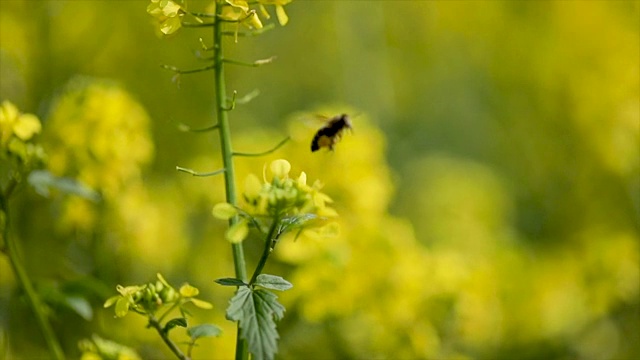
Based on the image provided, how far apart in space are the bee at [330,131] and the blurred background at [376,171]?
103 mm

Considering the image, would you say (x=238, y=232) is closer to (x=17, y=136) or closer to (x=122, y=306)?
(x=122, y=306)

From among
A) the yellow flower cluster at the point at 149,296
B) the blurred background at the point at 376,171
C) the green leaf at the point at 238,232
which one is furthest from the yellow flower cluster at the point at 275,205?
the blurred background at the point at 376,171

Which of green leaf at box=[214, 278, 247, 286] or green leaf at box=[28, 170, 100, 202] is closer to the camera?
green leaf at box=[214, 278, 247, 286]

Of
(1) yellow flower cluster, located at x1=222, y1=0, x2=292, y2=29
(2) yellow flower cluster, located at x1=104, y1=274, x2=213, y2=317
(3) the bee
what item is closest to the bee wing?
(3) the bee

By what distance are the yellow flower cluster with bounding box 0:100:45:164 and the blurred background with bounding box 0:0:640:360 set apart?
0.23 metres

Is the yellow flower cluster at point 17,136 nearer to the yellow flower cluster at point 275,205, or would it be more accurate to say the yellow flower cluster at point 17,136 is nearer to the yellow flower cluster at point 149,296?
the yellow flower cluster at point 149,296

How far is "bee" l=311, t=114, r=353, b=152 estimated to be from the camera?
Result: 58.7 inches

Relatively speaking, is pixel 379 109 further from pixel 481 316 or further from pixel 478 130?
pixel 481 316

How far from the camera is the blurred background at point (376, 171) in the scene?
2.04 meters

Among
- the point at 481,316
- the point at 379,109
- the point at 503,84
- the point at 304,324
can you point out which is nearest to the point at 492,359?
the point at 481,316

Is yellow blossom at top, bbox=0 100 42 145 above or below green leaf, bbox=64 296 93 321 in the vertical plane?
above

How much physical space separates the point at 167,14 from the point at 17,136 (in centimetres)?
46

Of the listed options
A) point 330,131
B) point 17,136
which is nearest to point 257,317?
point 330,131

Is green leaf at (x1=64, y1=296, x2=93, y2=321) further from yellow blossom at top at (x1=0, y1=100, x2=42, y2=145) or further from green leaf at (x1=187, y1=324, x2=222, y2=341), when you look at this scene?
green leaf at (x1=187, y1=324, x2=222, y2=341)
